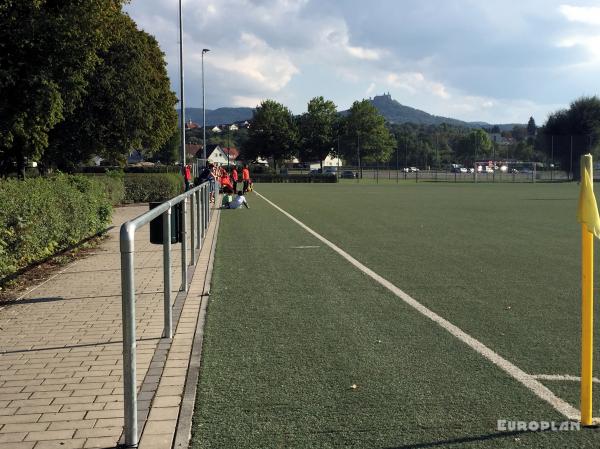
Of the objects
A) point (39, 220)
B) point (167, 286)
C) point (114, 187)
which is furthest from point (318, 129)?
point (167, 286)

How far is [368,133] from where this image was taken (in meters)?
100

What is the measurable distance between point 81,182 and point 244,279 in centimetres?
700

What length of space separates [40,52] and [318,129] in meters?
88.0

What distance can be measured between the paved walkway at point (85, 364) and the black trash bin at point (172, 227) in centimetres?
82

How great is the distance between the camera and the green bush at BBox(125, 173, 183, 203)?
2819cm

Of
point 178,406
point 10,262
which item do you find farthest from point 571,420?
point 10,262

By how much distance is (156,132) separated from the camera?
38.5m

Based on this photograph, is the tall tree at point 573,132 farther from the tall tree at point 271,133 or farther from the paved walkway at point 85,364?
the paved walkway at point 85,364

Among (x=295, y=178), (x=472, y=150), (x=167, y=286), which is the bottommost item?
(x=167, y=286)

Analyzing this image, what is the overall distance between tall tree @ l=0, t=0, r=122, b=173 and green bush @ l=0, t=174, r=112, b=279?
5.71m

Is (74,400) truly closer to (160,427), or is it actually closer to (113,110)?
(160,427)

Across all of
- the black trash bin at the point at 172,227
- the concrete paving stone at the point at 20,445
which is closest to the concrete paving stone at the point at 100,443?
the concrete paving stone at the point at 20,445

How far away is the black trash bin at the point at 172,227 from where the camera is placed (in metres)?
5.75

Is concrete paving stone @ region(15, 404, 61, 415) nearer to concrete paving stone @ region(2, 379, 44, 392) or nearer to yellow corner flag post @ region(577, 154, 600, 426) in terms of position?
concrete paving stone @ region(2, 379, 44, 392)
